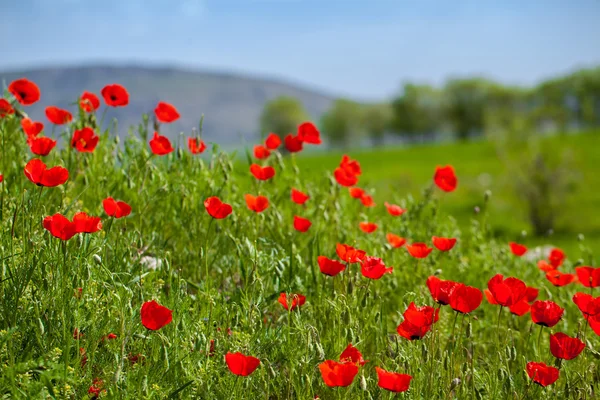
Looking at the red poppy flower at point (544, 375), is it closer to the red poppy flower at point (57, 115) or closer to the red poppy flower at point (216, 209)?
the red poppy flower at point (216, 209)

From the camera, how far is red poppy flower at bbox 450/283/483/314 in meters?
2.55

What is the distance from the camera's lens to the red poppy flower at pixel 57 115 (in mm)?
4242

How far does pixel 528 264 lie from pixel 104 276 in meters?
3.58

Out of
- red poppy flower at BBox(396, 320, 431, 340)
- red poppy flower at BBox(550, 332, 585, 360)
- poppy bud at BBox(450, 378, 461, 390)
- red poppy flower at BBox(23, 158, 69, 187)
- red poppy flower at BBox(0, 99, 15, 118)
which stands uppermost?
red poppy flower at BBox(0, 99, 15, 118)

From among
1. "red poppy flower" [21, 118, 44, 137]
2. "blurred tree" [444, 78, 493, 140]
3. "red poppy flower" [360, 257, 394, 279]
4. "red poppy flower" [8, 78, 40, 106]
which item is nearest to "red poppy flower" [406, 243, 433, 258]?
"red poppy flower" [360, 257, 394, 279]

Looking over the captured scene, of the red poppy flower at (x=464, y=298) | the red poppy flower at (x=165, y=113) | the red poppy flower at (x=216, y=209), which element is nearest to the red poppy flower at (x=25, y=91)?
the red poppy flower at (x=165, y=113)

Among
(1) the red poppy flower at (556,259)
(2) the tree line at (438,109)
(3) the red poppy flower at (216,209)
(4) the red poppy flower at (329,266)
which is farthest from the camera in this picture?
(2) the tree line at (438,109)

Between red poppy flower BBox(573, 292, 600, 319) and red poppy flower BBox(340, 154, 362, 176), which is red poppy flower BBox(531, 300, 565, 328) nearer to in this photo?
red poppy flower BBox(573, 292, 600, 319)

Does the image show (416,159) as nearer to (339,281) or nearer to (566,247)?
(566,247)

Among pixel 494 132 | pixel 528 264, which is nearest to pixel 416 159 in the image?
pixel 494 132

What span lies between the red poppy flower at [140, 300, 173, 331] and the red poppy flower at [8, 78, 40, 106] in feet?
8.10

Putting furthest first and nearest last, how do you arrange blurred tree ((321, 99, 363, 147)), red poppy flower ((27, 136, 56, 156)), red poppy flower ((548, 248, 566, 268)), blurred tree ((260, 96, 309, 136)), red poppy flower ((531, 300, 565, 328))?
1. blurred tree ((321, 99, 363, 147))
2. blurred tree ((260, 96, 309, 136))
3. red poppy flower ((548, 248, 566, 268))
4. red poppy flower ((27, 136, 56, 156))
5. red poppy flower ((531, 300, 565, 328))

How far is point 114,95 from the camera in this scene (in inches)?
163

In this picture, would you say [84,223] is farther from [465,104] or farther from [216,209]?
[465,104]
